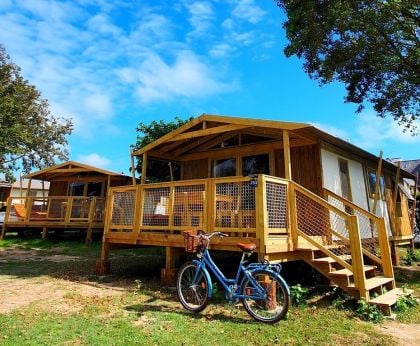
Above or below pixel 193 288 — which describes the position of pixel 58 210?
above

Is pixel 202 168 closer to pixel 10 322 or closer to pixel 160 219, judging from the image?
pixel 160 219

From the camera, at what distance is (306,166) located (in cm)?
952

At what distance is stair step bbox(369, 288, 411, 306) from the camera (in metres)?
5.68

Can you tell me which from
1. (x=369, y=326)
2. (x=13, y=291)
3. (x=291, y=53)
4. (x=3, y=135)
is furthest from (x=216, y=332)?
(x=3, y=135)

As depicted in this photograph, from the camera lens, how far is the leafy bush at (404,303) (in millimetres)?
5945

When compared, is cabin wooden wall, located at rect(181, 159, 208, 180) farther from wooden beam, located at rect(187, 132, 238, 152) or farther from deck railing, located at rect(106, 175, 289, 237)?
deck railing, located at rect(106, 175, 289, 237)

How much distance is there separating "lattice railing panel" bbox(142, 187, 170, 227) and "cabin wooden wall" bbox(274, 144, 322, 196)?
3361 millimetres

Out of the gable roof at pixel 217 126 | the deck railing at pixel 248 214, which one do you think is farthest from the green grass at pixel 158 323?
the gable roof at pixel 217 126

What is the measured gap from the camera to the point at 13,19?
988 cm

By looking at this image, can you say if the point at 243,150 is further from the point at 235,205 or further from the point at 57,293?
the point at 57,293

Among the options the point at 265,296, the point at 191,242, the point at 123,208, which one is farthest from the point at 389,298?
the point at 123,208

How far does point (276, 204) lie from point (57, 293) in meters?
4.44

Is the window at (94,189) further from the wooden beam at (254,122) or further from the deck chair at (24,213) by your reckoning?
the wooden beam at (254,122)

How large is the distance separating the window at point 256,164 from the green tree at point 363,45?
3667mm
